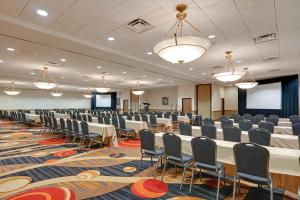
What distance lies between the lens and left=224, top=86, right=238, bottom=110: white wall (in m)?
18.9

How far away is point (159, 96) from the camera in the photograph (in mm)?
22891

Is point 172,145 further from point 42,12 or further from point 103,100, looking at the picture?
point 103,100

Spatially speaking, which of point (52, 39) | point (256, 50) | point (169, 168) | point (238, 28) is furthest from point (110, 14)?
point (256, 50)

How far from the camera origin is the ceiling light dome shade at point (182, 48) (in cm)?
320

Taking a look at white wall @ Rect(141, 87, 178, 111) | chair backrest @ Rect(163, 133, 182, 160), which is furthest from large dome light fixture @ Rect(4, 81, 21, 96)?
chair backrest @ Rect(163, 133, 182, 160)

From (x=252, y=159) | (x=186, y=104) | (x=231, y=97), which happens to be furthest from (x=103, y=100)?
(x=252, y=159)

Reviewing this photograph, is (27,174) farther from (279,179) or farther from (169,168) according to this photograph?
(279,179)

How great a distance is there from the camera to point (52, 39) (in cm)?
556

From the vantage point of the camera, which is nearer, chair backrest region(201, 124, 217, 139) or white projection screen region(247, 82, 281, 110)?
chair backrest region(201, 124, 217, 139)

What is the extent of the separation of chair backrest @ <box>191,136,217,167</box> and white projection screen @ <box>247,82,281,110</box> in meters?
13.1

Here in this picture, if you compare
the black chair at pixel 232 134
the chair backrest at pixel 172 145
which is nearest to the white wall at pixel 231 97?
the black chair at pixel 232 134

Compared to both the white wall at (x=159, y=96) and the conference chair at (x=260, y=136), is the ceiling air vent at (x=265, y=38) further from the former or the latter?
the white wall at (x=159, y=96)

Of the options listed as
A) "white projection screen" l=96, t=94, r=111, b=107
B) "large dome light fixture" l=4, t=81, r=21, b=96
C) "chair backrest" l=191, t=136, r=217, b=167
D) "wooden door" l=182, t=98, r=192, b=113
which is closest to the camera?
"chair backrest" l=191, t=136, r=217, b=167

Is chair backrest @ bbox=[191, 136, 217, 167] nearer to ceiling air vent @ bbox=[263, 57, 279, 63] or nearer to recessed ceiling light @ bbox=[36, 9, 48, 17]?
recessed ceiling light @ bbox=[36, 9, 48, 17]
